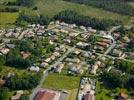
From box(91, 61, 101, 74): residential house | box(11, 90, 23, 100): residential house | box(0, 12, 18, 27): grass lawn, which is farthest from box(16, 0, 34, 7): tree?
box(11, 90, 23, 100): residential house

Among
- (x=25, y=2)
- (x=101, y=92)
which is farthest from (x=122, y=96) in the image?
(x=25, y=2)

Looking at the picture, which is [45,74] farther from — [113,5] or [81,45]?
[113,5]

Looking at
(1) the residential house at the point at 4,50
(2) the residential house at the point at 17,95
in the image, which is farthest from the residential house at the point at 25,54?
(2) the residential house at the point at 17,95

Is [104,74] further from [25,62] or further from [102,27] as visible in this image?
[102,27]

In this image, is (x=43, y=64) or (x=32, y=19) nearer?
(x=43, y=64)

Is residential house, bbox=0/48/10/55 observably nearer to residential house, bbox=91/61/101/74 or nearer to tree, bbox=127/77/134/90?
residential house, bbox=91/61/101/74

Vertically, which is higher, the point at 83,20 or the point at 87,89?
the point at 83,20

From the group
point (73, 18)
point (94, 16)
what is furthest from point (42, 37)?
point (94, 16)
